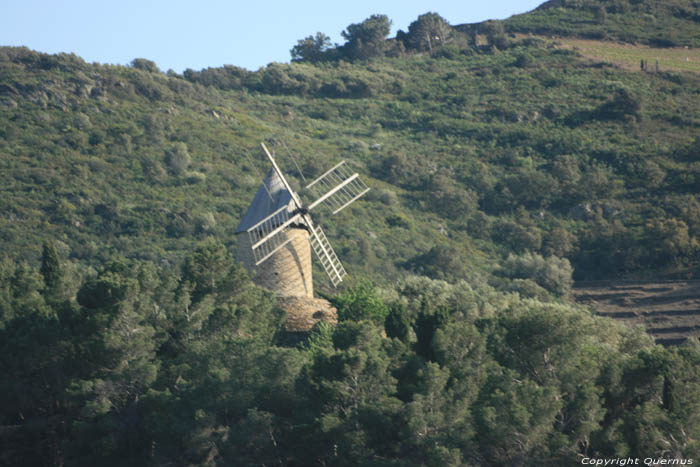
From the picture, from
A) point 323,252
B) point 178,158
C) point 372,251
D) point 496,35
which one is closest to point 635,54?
point 496,35

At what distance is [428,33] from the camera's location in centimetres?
11394

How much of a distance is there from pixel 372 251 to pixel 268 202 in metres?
23.3

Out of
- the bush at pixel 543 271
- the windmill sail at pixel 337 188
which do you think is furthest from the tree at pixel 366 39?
the bush at pixel 543 271

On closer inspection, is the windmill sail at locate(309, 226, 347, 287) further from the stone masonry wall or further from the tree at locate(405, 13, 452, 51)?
the tree at locate(405, 13, 452, 51)

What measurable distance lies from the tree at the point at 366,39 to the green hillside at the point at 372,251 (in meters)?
0.27

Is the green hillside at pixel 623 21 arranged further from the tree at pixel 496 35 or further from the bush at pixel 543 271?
the bush at pixel 543 271

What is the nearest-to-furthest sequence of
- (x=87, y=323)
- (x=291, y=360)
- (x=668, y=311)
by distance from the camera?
(x=291, y=360) < (x=87, y=323) < (x=668, y=311)

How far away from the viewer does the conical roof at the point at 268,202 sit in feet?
116

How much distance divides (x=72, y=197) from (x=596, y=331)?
123ft

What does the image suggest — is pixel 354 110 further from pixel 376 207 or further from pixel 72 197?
pixel 72 197

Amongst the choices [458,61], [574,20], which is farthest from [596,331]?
[574,20]

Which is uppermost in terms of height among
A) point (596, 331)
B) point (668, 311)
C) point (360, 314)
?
point (360, 314)

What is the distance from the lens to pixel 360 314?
105 feet

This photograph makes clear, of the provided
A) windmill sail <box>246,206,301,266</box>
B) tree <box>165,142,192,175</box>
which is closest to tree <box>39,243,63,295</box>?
windmill sail <box>246,206,301,266</box>
